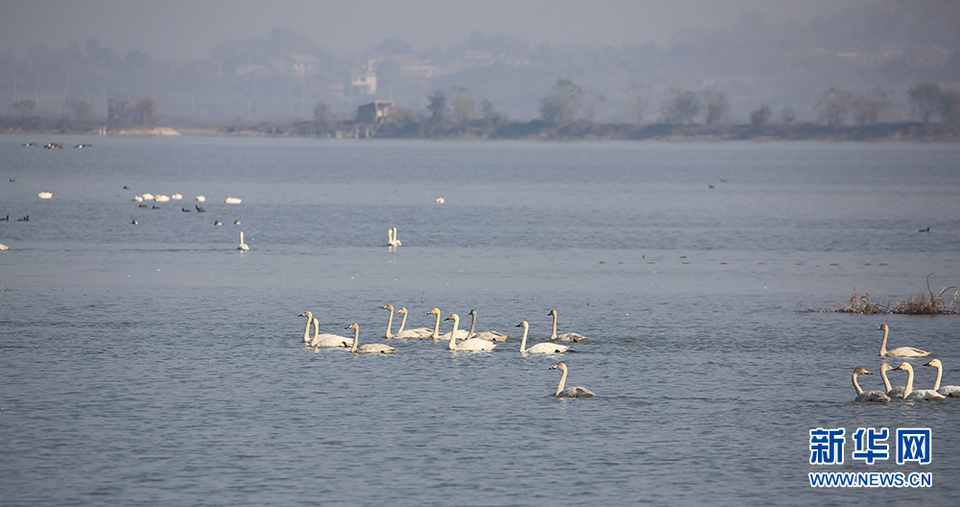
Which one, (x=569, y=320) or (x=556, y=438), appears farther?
(x=569, y=320)

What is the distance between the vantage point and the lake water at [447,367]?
20938 millimetres

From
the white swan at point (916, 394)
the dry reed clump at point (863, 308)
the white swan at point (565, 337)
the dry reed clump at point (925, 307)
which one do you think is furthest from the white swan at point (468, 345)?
the dry reed clump at point (925, 307)

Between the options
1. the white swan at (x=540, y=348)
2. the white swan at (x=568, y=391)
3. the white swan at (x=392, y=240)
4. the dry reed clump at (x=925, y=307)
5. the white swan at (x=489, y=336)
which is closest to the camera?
the white swan at (x=568, y=391)

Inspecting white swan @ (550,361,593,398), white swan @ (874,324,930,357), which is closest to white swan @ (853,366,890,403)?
white swan @ (874,324,930,357)

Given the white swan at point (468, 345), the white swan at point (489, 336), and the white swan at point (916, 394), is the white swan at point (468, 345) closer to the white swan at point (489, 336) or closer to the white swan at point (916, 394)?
the white swan at point (489, 336)

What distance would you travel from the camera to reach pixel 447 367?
30156mm

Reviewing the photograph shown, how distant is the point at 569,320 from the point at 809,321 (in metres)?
8.56

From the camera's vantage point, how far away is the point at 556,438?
928 inches

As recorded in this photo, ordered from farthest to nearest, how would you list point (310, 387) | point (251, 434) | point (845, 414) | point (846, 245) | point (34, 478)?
point (846, 245), point (310, 387), point (845, 414), point (251, 434), point (34, 478)

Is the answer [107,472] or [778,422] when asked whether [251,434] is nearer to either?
[107,472]

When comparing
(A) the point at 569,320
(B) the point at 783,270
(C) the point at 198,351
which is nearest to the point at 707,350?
(A) the point at 569,320

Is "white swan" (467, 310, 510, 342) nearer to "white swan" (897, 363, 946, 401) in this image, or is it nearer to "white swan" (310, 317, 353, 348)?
"white swan" (310, 317, 353, 348)

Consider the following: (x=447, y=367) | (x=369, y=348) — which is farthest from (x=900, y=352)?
(x=369, y=348)

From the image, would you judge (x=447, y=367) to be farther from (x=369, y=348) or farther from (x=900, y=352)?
(x=900, y=352)
